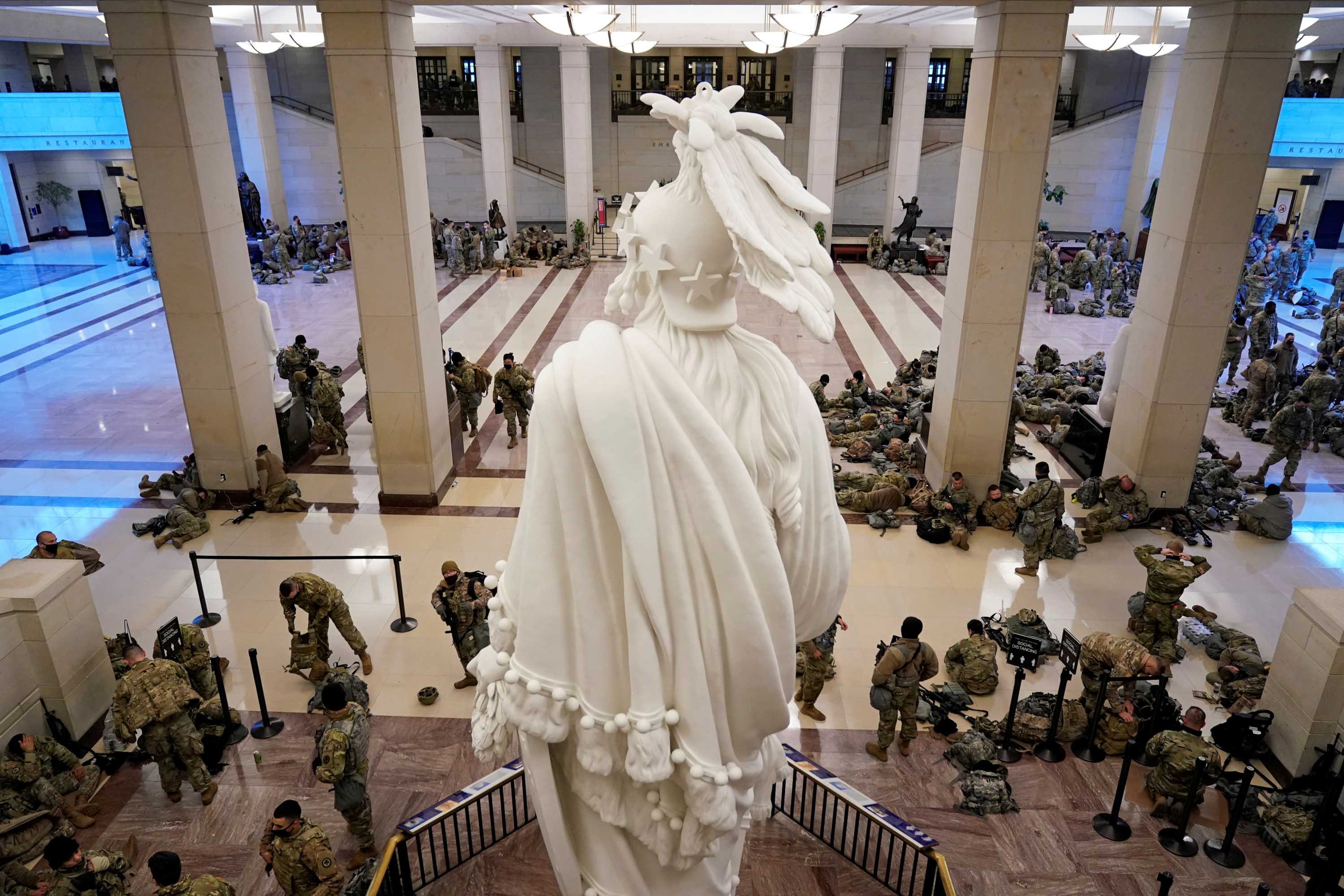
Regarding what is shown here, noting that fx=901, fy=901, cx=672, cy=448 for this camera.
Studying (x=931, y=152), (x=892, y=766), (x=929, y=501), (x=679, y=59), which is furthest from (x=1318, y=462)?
(x=679, y=59)

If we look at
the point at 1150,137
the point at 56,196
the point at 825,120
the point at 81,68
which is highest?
the point at 81,68

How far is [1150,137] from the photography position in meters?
20.3

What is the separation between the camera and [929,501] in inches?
367

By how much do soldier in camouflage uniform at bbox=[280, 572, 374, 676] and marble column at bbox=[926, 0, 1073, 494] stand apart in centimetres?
604

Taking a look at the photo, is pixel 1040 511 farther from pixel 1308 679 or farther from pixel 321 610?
pixel 321 610

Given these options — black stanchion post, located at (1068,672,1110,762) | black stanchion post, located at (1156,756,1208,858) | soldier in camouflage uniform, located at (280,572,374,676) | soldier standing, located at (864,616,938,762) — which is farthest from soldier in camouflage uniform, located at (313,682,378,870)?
black stanchion post, located at (1068,672,1110,762)

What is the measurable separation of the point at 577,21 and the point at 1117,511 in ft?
31.3

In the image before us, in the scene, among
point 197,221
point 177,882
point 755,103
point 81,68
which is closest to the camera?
point 177,882

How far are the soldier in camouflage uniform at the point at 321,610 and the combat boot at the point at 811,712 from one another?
327 cm

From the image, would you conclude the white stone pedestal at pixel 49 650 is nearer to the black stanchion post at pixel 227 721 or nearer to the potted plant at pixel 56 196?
the black stanchion post at pixel 227 721

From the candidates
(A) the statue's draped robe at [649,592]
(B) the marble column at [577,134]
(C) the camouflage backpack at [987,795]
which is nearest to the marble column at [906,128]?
(B) the marble column at [577,134]

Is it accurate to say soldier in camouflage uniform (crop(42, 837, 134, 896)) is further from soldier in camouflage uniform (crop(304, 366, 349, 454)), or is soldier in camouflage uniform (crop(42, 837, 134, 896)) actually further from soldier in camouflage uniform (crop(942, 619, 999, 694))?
soldier in camouflage uniform (crop(304, 366, 349, 454))

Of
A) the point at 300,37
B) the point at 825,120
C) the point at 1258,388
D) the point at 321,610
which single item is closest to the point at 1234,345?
the point at 1258,388

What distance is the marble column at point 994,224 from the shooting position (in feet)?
26.6
